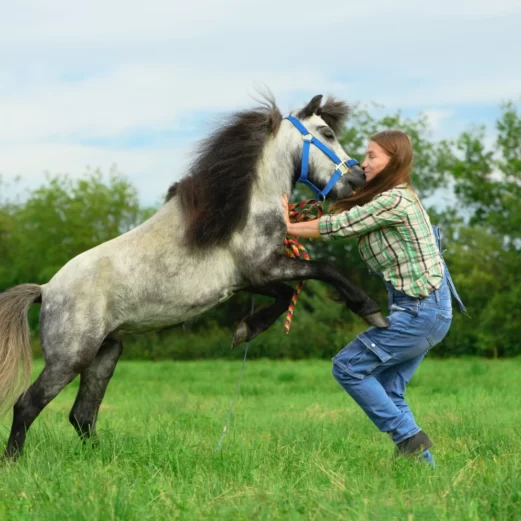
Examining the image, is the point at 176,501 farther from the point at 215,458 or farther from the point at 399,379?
the point at 399,379

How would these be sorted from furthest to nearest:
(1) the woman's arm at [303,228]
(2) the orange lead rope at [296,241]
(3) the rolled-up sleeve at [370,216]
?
(2) the orange lead rope at [296,241] → (1) the woman's arm at [303,228] → (3) the rolled-up sleeve at [370,216]

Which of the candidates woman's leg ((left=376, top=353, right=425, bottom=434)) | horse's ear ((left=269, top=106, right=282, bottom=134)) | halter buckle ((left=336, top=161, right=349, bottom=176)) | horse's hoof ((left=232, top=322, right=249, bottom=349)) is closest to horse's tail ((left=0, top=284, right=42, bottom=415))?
horse's hoof ((left=232, top=322, right=249, bottom=349))

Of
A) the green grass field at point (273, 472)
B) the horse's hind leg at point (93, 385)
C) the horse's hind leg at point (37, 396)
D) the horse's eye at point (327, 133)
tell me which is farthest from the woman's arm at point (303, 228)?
the horse's hind leg at point (37, 396)

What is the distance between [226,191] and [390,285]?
1310 mm

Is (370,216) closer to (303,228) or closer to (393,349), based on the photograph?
(303,228)

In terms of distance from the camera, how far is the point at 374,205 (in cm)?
529

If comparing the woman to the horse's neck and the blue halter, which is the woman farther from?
the horse's neck

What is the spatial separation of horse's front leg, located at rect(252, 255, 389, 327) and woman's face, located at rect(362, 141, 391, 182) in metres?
0.70

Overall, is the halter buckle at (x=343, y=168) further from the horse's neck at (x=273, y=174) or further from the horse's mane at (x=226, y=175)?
the horse's mane at (x=226, y=175)

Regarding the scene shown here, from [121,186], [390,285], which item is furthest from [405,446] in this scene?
[121,186]

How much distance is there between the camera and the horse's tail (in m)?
6.03

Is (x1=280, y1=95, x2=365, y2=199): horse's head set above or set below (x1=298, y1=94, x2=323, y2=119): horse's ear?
below

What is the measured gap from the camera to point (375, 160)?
220 inches

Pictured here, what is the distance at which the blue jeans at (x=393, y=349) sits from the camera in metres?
5.36
